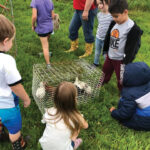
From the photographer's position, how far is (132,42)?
2662mm

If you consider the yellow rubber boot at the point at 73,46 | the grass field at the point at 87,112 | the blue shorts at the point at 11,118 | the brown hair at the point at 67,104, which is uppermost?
the brown hair at the point at 67,104

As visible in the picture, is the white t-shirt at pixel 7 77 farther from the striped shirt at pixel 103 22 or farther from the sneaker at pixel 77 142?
the striped shirt at pixel 103 22

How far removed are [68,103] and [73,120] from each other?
0.65ft

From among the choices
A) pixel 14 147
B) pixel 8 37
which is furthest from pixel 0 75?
pixel 14 147

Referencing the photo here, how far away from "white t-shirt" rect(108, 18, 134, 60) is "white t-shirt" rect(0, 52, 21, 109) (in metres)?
1.69

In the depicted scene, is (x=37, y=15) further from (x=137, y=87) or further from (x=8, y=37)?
(x=137, y=87)

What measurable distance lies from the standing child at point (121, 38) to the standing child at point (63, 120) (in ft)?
4.42

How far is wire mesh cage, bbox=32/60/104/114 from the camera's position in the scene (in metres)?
2.68

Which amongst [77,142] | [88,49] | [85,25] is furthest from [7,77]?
[88,49]

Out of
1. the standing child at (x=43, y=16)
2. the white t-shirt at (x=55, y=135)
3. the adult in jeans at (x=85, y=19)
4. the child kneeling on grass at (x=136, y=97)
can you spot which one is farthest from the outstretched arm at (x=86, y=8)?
the white t-shirt at (x=55, y=135)

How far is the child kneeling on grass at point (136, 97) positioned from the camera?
227 centimetres

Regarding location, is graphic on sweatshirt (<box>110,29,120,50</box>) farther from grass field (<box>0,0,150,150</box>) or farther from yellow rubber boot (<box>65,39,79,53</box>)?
yellow rubber boot (<box>65,39,79,53</box>)

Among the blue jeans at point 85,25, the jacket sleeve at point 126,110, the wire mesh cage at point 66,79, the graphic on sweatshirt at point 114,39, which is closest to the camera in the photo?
the jacket sleeve at point 126,110

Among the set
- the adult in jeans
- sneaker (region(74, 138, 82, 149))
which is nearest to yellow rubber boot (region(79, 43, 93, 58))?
the adult in jeans
